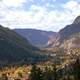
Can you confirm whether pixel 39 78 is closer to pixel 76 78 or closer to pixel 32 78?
pixel 32 78

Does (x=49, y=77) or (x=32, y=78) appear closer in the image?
(x=32, y=78)

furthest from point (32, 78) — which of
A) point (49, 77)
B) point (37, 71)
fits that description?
point (49, 77)

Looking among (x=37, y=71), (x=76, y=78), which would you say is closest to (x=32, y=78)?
(x=37, y=71)

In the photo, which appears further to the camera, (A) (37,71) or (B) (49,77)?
(B) (49,77)

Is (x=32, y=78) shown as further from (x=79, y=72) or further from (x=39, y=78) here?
(x=79, y=72)

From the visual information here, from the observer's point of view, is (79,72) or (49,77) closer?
(79,72)

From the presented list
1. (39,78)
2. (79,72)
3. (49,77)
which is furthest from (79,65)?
(49,77)

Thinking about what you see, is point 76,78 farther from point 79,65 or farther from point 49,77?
point 49,77
